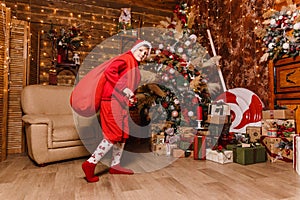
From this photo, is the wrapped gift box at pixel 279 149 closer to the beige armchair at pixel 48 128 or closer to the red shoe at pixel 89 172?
the red shoe at pixel 89 172

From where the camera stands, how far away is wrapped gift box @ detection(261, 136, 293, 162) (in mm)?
2473

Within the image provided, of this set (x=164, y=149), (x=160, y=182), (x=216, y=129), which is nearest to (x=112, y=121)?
(x=160, y=182)

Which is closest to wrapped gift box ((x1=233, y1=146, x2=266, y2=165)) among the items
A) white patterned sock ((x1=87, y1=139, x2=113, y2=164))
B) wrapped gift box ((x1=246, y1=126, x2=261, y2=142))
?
wrapped gift box ((x1=246, y1=126, x2=261, y2=142))

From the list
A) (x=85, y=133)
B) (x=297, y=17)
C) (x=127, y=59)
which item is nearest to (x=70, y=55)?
(x=85, y=133)

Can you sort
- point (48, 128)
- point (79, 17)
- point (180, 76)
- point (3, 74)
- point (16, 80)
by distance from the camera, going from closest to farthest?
point (48, 128)
point (3, 74)
point (16, 80)
point (180, 76)
point (79, 17)

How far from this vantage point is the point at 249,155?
2.49 m

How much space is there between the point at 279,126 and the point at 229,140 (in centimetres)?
61

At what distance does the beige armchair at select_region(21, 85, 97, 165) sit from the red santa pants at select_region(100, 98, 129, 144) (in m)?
0.77

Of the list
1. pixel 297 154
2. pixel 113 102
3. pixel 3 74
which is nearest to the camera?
pixel 113 102

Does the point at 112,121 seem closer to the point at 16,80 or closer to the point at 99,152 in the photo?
the point at 99,152

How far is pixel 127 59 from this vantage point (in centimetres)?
211

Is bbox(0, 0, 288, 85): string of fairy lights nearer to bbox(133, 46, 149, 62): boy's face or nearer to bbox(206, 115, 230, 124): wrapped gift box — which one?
bbox(206, 115, 230, 124): wrapped gift box

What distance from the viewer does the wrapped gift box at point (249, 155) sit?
247 cm

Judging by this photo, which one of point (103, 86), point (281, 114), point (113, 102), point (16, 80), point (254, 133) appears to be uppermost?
point (16, 80)
